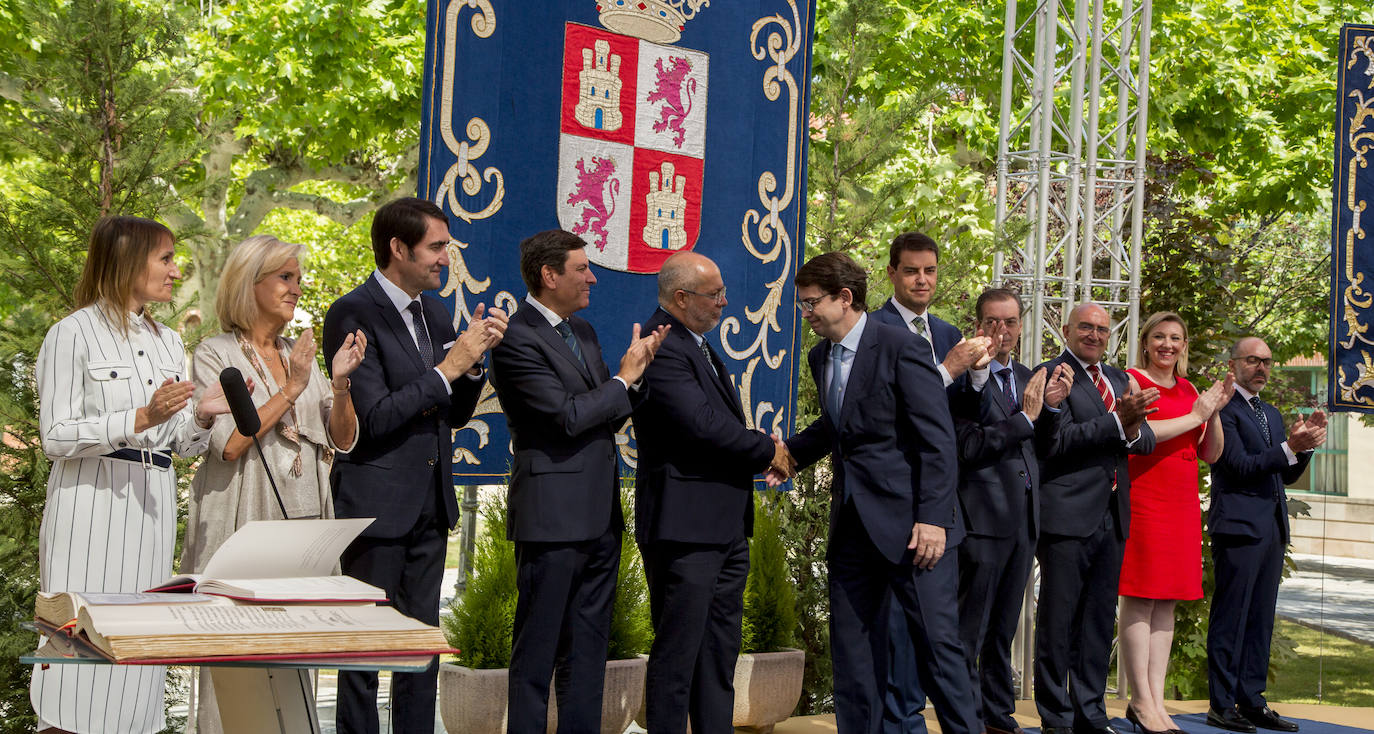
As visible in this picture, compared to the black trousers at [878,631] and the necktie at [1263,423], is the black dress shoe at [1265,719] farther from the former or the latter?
the black trousers at [878,631]

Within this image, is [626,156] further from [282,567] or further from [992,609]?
[282,567]

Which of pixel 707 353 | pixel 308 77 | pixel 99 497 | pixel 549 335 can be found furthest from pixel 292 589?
pixel 308 77

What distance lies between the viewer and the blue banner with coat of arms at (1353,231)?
6.86 meters

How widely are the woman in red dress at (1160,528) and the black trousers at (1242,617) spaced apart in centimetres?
37

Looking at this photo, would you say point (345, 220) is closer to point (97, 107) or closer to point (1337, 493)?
point (97, 107)

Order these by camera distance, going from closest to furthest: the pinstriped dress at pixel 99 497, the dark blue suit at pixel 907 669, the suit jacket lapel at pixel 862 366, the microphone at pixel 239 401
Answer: the microphone at pixel 239 401 < the pinstriped dress at pixel 99 497 < the suit jacket lapel at pixel 862 366 < the dark blue suit at pixel 907 669

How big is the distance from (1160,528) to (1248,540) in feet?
1.97

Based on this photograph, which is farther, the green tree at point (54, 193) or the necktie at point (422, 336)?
the green tree at point (54, 193)

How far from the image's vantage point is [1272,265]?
53.3 feet

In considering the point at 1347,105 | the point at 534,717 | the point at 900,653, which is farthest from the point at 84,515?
the point at 1347,105

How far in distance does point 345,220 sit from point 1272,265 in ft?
37.4

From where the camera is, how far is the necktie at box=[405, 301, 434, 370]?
3.86m

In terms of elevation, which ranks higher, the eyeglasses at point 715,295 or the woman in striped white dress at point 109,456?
the eyeglasses at point 715,295

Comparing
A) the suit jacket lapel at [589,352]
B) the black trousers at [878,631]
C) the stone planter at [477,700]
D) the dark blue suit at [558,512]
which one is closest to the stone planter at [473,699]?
the stone planter at [477,700]
